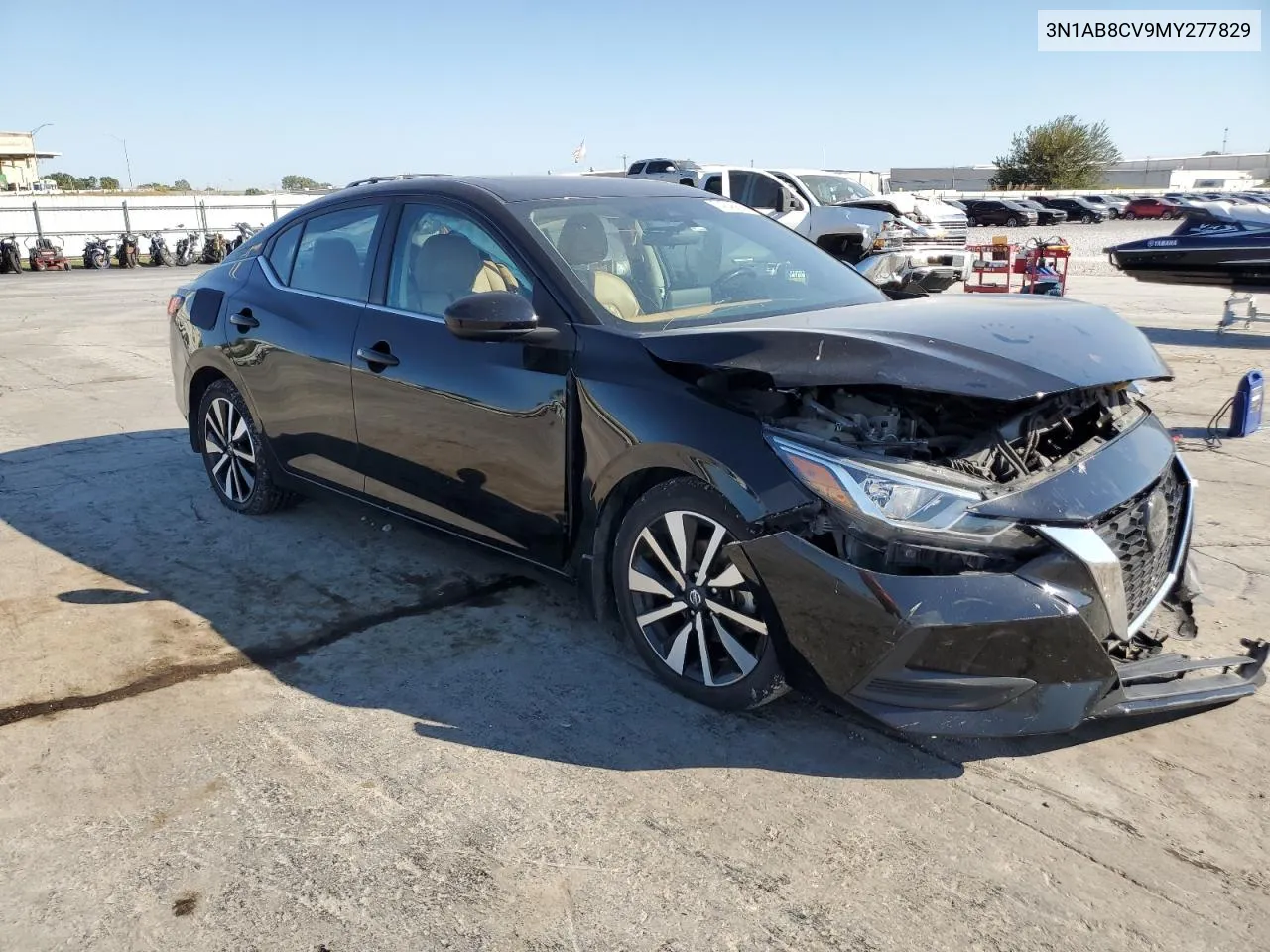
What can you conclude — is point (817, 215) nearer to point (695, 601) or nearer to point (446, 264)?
point (446, 264)

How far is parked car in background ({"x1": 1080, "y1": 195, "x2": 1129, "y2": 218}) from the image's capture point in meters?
50.8

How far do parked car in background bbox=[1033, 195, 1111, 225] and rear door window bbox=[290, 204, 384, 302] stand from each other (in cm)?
5003

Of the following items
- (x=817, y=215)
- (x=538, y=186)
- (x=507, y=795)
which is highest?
(x=538, y=186)

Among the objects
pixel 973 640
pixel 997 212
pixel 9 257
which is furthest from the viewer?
pixel 997 212

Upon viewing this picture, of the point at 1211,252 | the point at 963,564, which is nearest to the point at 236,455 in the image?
the point at 963,564

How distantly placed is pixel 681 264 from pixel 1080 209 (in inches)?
2052

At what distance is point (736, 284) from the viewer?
409cm

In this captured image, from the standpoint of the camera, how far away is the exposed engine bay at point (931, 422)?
2.94 m

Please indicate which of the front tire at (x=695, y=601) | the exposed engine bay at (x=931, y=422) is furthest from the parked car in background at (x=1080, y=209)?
the front tire at (x=695, y=601)

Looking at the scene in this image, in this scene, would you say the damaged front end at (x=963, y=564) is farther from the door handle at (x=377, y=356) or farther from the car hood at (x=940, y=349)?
the door handle at (x=377, y=356)

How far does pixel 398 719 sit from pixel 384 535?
1961mm

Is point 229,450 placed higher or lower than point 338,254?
lower

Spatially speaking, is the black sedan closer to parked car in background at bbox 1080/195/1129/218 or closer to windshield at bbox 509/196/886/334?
windshield at bbox 509/196/886/334

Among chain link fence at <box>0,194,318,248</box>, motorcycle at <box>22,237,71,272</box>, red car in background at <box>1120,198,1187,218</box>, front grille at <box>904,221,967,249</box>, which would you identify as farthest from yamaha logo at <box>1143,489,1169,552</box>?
red car in background at <box>1120,198,1187,218</box>
